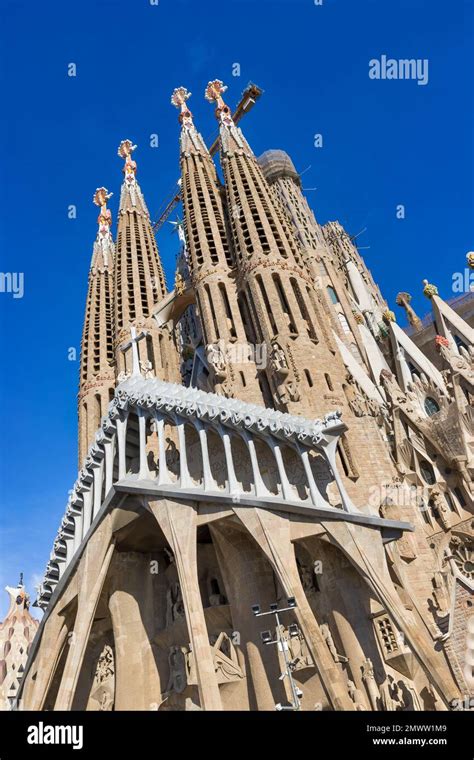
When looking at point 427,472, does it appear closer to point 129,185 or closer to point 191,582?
point 191,582

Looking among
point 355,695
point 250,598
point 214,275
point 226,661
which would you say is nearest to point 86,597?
point 226,661

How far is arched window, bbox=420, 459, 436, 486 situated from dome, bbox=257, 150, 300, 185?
1240 inches

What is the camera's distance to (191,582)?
713 inches

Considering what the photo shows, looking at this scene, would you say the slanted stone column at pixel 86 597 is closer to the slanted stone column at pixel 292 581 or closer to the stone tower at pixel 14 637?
the slanted stone column at pixel 292 581

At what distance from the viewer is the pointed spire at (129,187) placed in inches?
1693

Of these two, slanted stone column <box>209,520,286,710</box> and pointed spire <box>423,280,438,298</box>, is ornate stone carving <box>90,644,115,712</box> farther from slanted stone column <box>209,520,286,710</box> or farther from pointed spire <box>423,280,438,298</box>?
pointed spire <box>423,280,438,298</box>

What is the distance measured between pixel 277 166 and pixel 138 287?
2029 centimetres

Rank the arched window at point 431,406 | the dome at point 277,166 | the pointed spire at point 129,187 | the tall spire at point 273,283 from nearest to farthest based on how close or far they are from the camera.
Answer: the tall spire at point 273,283 → the arched window at point 431,406 → the pointed spire at point 129,187 → the dome at point 277,166

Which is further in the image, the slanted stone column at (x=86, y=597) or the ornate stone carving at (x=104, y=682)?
the ornate stone carving at (x=104, y=682)

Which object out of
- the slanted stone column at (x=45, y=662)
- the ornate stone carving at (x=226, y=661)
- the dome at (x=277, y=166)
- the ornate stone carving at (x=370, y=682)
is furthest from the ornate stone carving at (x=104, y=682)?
the dome at (x=277, y=166)

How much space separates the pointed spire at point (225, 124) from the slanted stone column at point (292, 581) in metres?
22.5

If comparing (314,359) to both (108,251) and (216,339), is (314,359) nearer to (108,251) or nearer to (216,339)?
(216,339)

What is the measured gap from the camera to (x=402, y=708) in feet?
51.5
